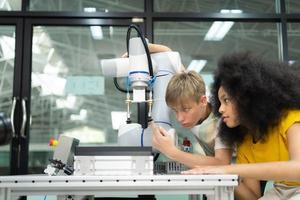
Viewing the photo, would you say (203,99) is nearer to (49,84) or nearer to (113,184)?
(113,184)

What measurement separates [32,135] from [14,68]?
22.3 inches

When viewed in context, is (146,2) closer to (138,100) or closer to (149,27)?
(149,27)

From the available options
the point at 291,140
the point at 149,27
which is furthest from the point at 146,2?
the point at 291,140

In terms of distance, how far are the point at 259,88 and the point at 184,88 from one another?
15.9 inches

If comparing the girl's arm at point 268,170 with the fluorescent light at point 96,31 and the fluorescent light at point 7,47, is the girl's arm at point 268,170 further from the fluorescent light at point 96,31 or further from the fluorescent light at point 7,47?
the fluorescent light at point 7,47

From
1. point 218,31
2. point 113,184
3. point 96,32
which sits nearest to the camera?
point 113,184

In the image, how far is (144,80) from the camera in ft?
4.70

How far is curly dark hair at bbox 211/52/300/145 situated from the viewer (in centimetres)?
126

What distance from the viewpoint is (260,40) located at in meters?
3.26

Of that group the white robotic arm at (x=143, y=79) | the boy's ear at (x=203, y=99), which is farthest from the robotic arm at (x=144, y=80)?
the boy's ear at (x=203, y=99)

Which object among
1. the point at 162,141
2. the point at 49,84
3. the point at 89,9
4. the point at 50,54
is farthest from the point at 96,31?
the point at 162,141

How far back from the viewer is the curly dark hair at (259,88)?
1.26 metres

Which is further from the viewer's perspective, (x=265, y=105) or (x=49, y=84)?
(x=49, y=84)

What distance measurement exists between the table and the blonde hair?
55 cm
